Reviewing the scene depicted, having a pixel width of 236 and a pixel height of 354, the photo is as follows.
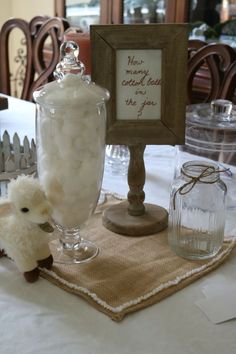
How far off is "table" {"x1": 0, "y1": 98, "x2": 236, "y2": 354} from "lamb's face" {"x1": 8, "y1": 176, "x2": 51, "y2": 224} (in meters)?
0.10

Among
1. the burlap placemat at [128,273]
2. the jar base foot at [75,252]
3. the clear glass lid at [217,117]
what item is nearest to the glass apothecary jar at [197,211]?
the burlap placemat at [128,273]

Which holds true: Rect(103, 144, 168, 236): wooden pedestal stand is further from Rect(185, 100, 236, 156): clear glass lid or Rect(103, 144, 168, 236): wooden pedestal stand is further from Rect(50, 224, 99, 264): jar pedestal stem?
Rect(185, 100, 236, 156): clear glass lid

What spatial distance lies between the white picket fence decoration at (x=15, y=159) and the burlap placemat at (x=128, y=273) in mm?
179

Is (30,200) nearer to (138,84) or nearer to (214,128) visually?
(138,84)

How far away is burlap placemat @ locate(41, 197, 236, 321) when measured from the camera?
0.64 m

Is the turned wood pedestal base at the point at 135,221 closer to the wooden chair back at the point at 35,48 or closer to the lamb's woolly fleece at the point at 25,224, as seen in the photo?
the lamb's woolly fleece at the point at 25,224

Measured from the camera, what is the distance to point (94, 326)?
0.60 m

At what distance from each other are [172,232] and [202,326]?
0.69ft

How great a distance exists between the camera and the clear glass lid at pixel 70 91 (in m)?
0.66

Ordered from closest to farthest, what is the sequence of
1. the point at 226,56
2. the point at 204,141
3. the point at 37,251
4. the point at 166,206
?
1. the point at 37,251
2. the point at 166,206
3. the point at 204,141
4. the point at 226,56

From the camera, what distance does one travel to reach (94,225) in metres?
0.85

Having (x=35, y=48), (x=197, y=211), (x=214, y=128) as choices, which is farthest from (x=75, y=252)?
(x=35, y=48)

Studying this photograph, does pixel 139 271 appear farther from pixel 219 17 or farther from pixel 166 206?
pixel 219 17

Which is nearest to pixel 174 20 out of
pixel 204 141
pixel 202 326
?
pixel 204 141
